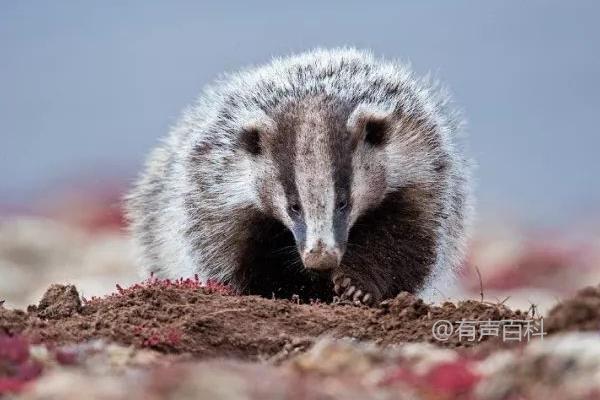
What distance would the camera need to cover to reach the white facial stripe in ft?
26.0

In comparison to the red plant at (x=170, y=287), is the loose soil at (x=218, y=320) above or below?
below

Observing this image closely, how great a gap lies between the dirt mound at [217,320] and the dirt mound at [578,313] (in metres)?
0.86

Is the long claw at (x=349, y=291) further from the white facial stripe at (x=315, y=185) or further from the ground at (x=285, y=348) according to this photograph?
the white facial stripe at (x=315, y=185)

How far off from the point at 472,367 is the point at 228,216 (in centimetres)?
413

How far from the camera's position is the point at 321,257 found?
7.81 m

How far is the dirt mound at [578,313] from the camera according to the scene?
19.3ft

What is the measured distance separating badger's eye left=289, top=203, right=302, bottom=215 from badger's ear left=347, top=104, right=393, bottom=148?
0.60 m

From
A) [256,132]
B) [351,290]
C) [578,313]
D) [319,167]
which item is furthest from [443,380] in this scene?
[256,132]

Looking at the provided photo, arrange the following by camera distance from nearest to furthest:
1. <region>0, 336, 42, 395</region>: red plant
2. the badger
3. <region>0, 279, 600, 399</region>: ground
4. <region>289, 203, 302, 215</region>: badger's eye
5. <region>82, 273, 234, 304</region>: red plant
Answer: <region>0, 279, 600, 399</region>: ground
<region>0, 336, 42, 395</region>: red plant
<region>82, 273, 234, 304</region>: red plant
<region>289, 203, 302, 215</region>: badger's eye
the badger

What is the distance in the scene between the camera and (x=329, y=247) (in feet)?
25.8

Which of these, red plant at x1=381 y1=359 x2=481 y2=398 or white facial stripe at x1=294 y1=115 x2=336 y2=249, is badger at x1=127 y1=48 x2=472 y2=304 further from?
red plant at x1=381 y1=359 x2=481 y2=398

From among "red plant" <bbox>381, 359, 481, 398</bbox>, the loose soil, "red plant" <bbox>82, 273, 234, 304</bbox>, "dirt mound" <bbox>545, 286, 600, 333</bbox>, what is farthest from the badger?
"red plant" <bbox>381, 359, 481, 398</bbox>

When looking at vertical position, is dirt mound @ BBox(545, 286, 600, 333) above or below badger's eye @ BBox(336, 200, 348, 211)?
below

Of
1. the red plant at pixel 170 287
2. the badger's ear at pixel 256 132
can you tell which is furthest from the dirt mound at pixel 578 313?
the badger's ear at pixel 256 132
